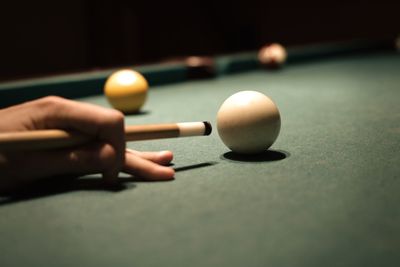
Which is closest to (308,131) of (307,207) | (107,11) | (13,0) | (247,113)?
(247,113)

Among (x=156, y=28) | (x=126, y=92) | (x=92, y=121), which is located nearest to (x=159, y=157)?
(x=92, y=121)

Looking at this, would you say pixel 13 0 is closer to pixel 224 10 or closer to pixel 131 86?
pixel 131 86

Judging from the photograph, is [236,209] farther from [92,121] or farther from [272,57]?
[272,57]

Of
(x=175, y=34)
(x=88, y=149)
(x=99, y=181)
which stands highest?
(x=175, y=34)

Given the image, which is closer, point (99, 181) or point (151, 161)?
point (99, 181)

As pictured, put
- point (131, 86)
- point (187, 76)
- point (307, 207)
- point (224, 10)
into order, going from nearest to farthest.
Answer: point (307, 207) < point (131, 86) < point (187, 76) < point (224, 10)

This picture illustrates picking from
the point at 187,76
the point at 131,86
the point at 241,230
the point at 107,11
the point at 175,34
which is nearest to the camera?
→ the point at 241,230

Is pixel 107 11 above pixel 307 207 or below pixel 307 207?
above

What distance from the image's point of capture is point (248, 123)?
1979 mm

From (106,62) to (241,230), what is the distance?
24.5 ft

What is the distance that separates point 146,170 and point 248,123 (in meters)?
0.51

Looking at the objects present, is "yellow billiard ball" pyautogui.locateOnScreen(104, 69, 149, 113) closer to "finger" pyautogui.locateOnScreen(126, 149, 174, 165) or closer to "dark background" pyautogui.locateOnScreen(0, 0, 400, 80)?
"finger" pyautogui.locateOnScreen(126, 149, 174, 165)

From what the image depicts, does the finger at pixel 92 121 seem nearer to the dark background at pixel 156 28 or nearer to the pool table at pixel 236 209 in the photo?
the pool table at pixel 236 209

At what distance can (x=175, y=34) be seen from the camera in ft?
32.4
